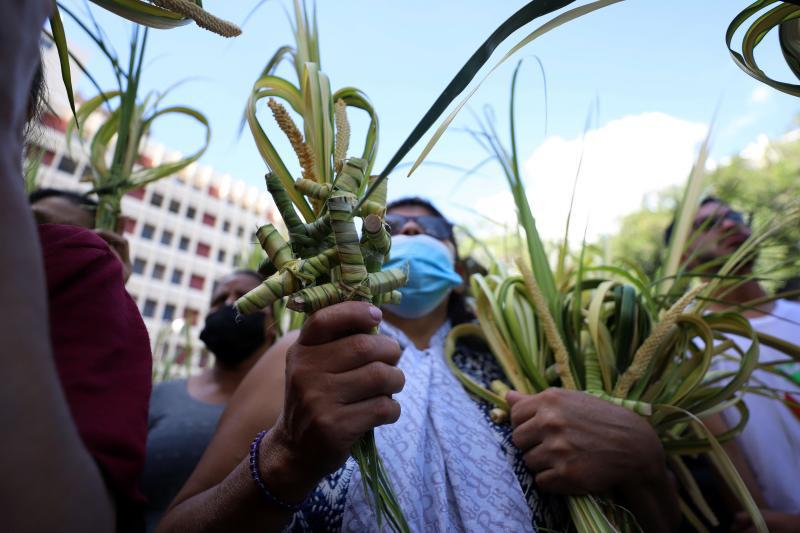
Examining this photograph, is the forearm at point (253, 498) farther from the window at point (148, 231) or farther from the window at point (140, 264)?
the window at point (148, 231)

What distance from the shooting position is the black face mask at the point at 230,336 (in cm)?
285

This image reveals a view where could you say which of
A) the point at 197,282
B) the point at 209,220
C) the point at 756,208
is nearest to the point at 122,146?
the point at 756,208

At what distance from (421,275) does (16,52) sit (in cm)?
145

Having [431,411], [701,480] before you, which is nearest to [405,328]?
[431,411]

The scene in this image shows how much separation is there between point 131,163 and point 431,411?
164 centimetres

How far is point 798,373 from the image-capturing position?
2.07m

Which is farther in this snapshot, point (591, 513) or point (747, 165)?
point (747, 165)

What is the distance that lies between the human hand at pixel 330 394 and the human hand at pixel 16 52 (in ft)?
1.77

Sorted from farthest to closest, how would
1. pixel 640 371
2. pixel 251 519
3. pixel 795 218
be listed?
pixel 795 218
pixel 640 371
pixel 251 519

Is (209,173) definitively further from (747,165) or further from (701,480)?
(701,480)

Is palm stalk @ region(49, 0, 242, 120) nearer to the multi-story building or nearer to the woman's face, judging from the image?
the woman's face

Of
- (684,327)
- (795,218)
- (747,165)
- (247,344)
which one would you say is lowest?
(247,344)

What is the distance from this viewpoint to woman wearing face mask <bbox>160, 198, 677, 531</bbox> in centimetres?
90

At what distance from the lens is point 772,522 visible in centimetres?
161
